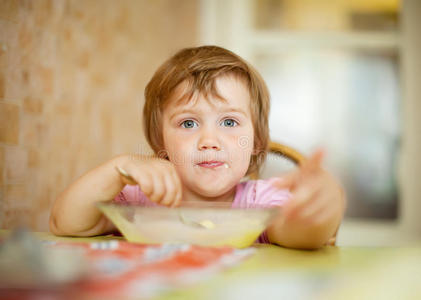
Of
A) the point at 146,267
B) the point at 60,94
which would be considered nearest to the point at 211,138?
the point at 146,267

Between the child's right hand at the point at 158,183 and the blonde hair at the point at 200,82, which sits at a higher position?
the blonde hair at the point at 200,82

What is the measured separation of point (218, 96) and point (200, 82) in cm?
5

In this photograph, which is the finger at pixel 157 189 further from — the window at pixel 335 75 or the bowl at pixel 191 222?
the window at pixel 335 75

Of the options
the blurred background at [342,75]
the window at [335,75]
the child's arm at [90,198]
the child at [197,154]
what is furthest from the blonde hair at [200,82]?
the window at [335,75]

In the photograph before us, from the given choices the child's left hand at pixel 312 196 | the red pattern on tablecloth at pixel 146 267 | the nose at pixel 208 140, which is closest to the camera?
the red pattern on tablecloth at pixel 146 267

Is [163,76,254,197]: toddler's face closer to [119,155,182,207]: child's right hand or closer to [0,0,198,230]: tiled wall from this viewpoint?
[119,155,182,207]: child's right hand

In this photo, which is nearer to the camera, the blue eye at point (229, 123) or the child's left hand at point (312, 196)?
the child's left hand at point (312, 196)

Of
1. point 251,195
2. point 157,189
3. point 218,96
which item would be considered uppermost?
point 218,96

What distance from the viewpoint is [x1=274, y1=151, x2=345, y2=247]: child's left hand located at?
1.53ft

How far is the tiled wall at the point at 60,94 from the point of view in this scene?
99 cm

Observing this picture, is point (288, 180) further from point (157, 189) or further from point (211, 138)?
point (211, 138)

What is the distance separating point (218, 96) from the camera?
2.71 feet

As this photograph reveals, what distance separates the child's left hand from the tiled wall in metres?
0.73

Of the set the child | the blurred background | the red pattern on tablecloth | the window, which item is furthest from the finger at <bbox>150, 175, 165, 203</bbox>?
the window
